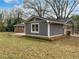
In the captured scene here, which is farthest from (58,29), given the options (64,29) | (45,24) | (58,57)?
(58,57)

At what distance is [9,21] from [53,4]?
16910 millimetres

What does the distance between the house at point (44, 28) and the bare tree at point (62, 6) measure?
14.5 meters

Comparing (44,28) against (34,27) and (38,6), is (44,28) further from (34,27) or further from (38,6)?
(38,6)

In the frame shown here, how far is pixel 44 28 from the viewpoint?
1906 cm

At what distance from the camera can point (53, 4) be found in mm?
37406

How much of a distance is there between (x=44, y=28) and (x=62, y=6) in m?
20.0

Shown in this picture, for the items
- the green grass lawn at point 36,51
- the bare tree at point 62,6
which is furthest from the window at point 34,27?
the bare tree at point 62,6

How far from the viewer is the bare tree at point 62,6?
3675 cm

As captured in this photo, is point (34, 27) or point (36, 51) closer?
point (36, 51)

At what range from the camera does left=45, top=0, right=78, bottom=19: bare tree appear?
121 ft

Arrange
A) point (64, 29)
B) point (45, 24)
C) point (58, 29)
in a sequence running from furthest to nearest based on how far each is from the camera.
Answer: point (64, 29), point (58, 29), point (45, 24)

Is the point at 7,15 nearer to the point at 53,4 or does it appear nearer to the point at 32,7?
the point at 32,7

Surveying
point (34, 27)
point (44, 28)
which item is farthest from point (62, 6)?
point (44, 28)

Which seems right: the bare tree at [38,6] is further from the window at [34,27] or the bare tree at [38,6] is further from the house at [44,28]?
the window at [34,27]
